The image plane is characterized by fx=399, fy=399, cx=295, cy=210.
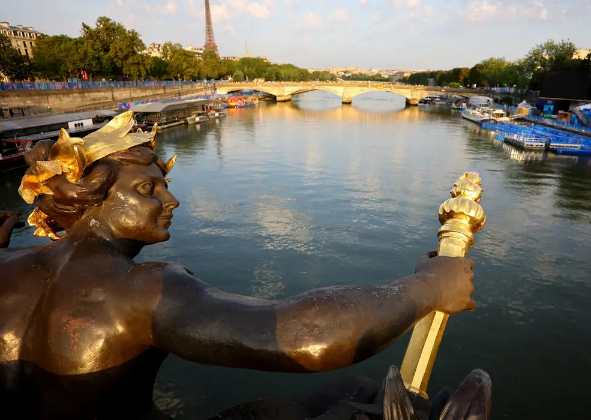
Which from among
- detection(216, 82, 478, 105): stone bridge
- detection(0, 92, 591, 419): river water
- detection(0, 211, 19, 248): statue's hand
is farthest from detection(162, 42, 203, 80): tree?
detection(0, 211, 19, 248): statue's hand

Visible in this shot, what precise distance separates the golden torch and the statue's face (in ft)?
4.35

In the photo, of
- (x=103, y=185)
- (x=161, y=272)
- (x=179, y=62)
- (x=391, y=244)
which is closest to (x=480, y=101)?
(x=179, y=62)

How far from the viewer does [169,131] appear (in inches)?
1713

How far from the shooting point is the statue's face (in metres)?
1.90

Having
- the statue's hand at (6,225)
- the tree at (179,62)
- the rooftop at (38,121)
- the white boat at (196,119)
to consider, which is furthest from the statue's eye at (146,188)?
the tree at (179,62)

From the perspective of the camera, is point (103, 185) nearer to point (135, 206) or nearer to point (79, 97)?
point (135, 206)

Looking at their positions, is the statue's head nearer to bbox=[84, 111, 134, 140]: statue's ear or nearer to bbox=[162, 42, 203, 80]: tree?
bbox=[84, 111, 134, 140]: statue's ear

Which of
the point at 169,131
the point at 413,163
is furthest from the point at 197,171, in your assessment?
the point at 169,131

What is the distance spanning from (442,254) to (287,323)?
83 centimetres

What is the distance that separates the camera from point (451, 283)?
1.65 m

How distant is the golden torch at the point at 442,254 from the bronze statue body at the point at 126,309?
0.35ft

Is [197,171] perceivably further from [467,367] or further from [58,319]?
[58,319]

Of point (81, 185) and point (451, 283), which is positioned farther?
point (81, 185)

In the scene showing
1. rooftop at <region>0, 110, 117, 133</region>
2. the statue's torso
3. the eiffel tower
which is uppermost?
the eiffel tower
